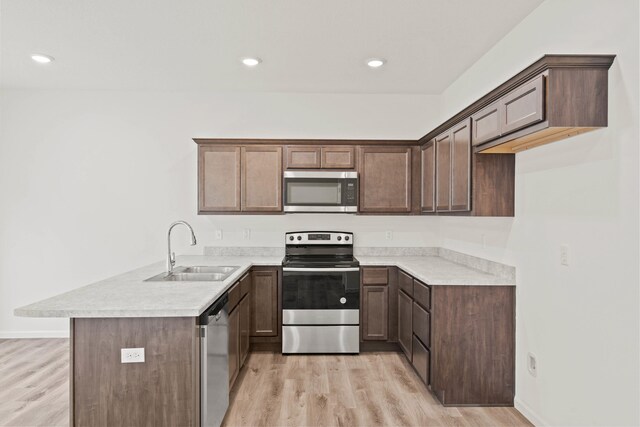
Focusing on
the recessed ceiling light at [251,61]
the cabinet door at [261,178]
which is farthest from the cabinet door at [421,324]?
the recessed ceiling light at [251,61]

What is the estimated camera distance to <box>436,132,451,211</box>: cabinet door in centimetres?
303

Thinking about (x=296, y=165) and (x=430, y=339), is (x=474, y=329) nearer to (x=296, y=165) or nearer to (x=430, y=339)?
(x=430, y=339)

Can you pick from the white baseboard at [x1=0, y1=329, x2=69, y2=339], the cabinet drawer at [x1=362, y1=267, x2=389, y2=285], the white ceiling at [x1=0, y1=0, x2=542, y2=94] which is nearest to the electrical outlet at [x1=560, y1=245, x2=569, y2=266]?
the white ceiling at [x1=0, y1=0, x2=542, y2=94]

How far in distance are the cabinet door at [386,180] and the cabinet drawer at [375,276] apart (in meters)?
0.61

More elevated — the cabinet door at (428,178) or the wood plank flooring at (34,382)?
the cabinet door at (428,178)

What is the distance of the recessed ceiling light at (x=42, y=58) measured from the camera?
311 centimetres

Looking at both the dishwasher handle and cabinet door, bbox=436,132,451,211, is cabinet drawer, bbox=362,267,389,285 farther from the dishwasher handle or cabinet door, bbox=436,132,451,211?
the dishwasher handle

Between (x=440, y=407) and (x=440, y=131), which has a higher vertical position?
(x=440, y=131)

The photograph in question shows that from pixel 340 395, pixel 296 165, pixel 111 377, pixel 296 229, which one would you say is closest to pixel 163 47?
pixel 296 165

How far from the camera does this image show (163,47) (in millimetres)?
2930

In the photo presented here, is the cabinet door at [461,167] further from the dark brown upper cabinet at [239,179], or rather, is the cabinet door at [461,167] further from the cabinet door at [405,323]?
the dark brown upper cabinet at [239,179]

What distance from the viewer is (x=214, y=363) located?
2.12 metres

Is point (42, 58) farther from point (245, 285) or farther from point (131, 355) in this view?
point (131, 355)

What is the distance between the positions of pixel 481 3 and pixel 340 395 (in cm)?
281
